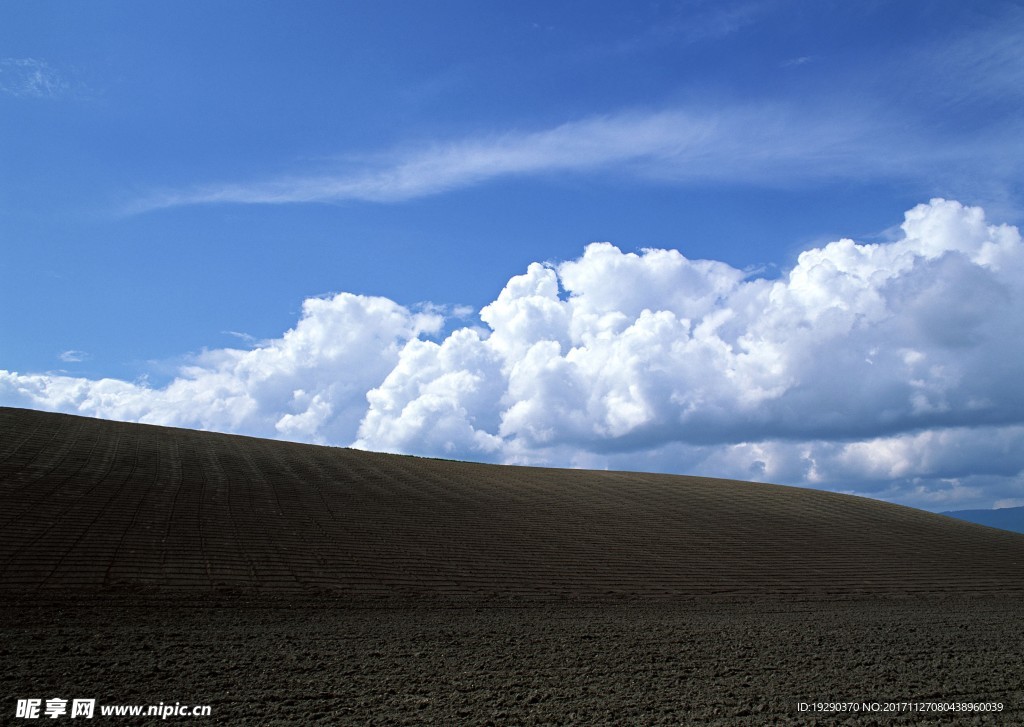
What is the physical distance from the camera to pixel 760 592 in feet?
68.9

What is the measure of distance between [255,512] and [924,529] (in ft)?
115

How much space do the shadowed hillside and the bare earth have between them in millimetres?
144

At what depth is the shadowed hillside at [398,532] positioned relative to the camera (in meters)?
18.0

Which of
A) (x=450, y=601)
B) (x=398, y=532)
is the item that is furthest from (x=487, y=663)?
(x=398, y=532)

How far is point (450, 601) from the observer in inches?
671

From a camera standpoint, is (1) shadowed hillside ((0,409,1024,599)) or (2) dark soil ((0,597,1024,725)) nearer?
(2) dark soil ((0,597,1024,725))

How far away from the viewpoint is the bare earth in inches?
369

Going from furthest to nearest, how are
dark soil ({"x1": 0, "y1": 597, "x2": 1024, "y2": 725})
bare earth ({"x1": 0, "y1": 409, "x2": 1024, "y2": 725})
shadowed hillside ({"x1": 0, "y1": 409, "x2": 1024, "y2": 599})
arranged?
shadowed hillside ({"x1": 0, "y1": 409, "x2": 1024, "y2": 599}) → bare earth ({"x1": 0, "y1": 409, "x2": 1024, "y2": 725}) → dark soil ({"x1": 0, "y1": 597, "x2": 1024, "y2": 725})

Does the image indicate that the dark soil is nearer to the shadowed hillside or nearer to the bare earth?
the bare earth

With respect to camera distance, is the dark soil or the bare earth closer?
the dark soil

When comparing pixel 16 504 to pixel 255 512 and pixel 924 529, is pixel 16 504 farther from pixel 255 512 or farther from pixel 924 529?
pixel 924 529

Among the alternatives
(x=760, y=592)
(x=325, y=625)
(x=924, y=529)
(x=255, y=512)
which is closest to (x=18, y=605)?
(x=325, y=625)

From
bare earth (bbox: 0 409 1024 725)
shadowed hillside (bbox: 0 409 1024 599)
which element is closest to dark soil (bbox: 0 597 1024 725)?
bare earth (bbox: 0 409 1024 725)

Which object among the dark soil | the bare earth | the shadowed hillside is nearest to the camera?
the dark soil
